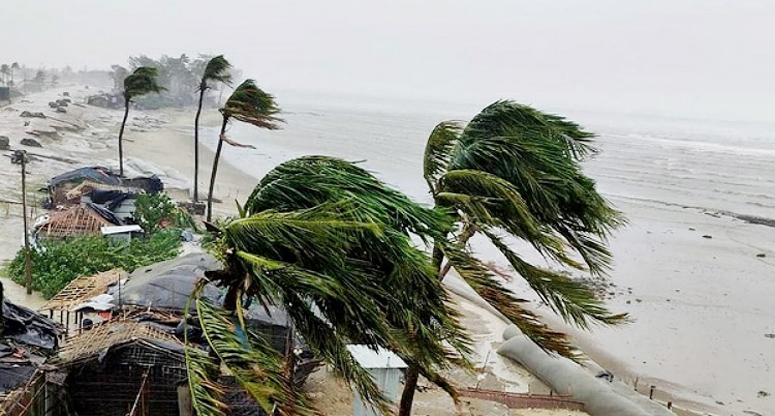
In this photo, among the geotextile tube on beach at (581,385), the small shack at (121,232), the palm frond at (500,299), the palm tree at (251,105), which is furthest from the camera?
the palm tree at (251,105)

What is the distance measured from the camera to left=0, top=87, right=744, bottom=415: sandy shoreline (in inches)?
491

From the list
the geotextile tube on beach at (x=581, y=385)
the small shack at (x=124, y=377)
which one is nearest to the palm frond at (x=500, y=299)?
the small shack at (x=124, y=377)

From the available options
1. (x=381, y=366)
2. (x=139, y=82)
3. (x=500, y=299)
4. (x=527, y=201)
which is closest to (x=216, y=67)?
(x=139, y=82)

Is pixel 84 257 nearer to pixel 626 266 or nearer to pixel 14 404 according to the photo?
pixel 14 404

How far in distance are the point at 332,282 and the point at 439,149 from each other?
3.26 metres

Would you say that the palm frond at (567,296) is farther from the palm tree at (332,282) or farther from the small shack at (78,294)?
the small shack at (78,294)

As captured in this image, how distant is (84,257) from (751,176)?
5239 cm

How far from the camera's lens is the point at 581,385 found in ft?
37.7

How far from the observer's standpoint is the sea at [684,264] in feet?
46.3

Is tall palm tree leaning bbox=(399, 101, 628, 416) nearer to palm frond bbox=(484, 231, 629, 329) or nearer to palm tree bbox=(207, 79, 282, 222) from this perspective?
palm frond bbox=(484, 231, 629, 329)

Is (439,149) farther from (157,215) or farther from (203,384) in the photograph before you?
(157,215)

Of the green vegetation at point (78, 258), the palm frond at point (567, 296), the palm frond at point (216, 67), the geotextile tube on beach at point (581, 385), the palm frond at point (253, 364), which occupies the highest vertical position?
the palm frond at point (216, 67)

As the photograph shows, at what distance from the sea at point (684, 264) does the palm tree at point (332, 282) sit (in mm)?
1070

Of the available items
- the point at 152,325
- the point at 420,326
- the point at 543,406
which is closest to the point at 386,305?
the point at 420,326
